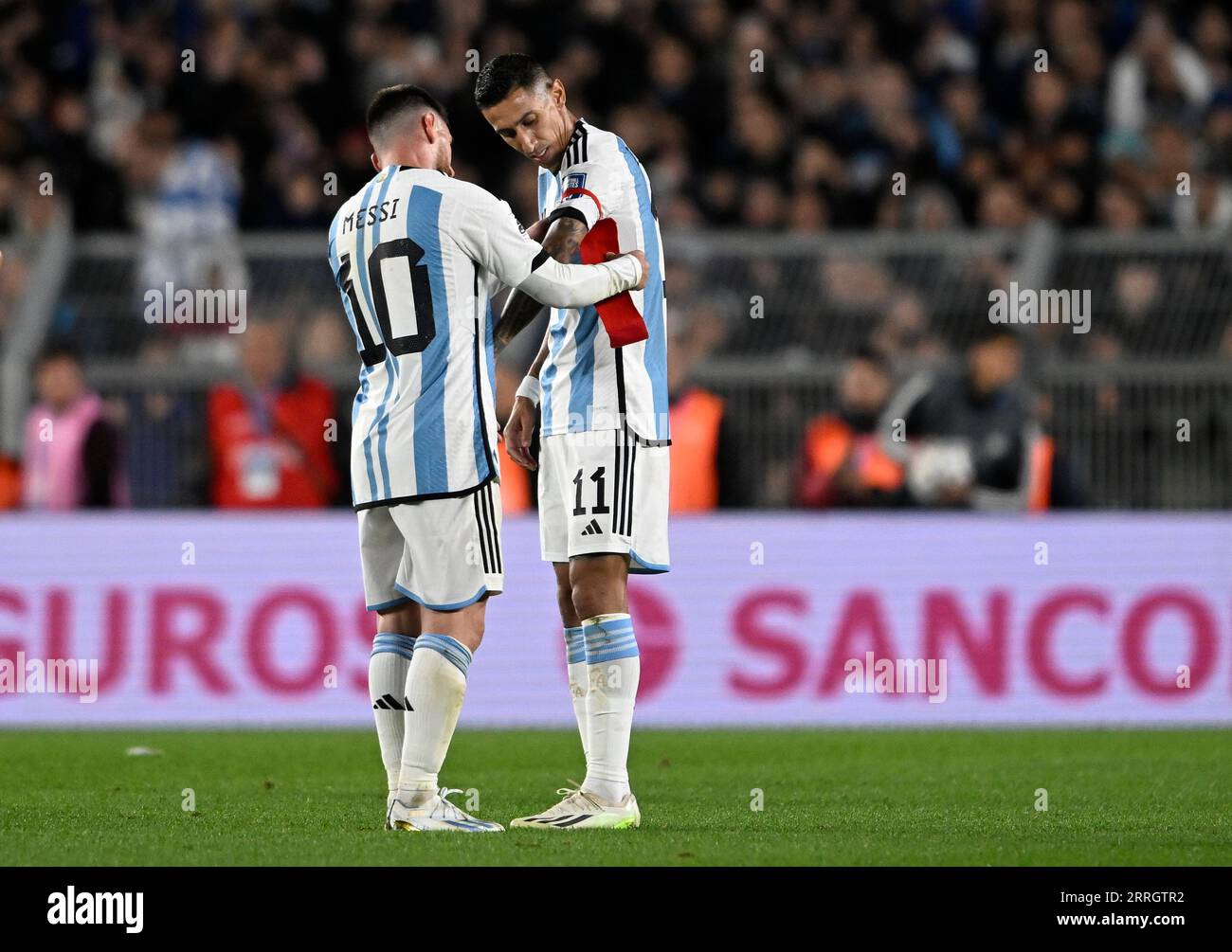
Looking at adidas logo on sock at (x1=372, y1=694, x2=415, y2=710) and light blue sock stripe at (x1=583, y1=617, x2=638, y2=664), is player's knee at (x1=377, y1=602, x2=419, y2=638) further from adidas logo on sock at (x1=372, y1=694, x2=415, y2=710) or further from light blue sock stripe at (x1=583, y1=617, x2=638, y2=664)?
light blue sock stripe at (x1=583, y1=617, x2=638, y2=664)

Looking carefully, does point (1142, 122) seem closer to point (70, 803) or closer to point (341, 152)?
point (341, 152)

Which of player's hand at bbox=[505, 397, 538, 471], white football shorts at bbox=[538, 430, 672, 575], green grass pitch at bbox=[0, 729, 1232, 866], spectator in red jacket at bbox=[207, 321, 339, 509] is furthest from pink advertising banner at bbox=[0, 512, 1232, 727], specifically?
white football shorts at bbox=[538, 430, 672, 575]

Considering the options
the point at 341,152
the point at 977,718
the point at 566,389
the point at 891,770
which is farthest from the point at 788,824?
the point at 341,152

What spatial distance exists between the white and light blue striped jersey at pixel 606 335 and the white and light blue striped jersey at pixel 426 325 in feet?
1.50

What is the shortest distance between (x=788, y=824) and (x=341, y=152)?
10327 millimetres

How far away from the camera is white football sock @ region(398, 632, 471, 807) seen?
639 centimetres

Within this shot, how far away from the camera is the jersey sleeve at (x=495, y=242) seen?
21.3 feet

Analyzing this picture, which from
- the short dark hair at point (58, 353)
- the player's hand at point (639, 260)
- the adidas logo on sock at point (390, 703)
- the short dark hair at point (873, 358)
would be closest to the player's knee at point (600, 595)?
the adidas logo on sock at point (390, 703)

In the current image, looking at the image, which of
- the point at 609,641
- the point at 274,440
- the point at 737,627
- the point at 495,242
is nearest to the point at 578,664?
the point at 609,641

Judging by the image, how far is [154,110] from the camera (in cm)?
1664

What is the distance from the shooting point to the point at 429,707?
6.39 m

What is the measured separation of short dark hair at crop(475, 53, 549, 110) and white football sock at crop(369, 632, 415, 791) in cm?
178

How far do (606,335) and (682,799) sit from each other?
75.8 inches

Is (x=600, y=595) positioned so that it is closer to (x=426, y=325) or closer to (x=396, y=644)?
(x=396, y=644)
